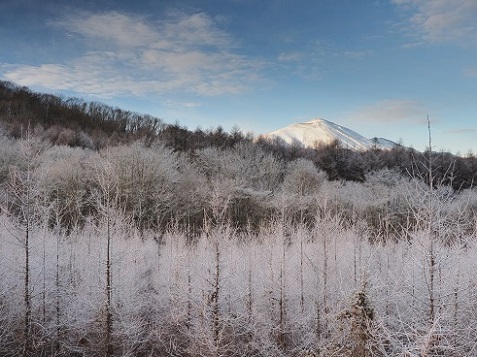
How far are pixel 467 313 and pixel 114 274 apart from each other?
1392cm

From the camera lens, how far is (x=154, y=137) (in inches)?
2147

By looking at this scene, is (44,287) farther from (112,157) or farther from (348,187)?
(348,187)

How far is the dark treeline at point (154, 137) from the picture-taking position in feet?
180

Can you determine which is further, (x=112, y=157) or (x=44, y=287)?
(x=112, y=157)

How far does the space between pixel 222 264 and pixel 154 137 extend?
40058 mm

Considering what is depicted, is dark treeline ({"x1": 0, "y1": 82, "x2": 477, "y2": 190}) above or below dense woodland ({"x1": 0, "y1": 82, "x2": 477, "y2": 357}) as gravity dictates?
above

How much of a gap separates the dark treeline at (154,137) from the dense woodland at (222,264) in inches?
93.0

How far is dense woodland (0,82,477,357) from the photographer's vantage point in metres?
10.1

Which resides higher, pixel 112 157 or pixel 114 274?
pixel 112 157

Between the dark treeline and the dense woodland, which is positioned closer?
the dense woodland

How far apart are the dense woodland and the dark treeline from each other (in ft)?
7.75

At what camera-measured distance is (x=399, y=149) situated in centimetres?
7281

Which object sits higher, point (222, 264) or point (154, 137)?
point (154, 137)

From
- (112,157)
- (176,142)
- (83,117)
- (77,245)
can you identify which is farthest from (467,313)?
(83,117)
